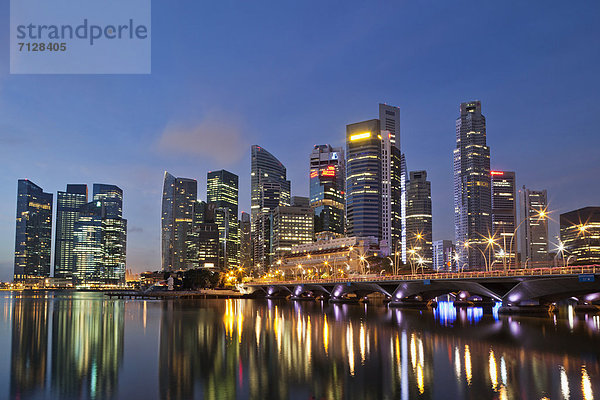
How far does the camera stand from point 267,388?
29.1 m

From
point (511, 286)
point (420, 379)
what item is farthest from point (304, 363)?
point (511, 286)

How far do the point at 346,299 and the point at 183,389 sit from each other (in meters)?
129

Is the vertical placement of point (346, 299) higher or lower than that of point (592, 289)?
lower

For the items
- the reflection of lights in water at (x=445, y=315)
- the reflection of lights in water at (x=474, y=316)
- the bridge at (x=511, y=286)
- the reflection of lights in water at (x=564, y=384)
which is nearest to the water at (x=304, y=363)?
the reflection of lights in water at (x=564, y=384)

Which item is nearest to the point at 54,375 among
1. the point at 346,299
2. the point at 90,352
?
the point at 90,352

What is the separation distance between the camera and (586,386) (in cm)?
2941

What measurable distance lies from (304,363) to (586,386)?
19.2m

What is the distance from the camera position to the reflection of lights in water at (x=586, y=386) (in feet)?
88.5

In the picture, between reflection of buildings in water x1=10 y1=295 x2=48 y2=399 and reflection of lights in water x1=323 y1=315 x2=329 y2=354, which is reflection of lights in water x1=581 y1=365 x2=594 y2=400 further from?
reflection of buildings in water x1=10 y1=295 x2=48 y2=399

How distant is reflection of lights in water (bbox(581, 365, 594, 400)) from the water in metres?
0.07

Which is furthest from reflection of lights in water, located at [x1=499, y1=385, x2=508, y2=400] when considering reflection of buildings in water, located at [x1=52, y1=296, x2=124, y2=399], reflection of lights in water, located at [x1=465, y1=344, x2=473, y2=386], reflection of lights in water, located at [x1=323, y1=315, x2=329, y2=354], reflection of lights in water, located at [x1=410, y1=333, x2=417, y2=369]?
reflection of buildings in water, located at [x1=52, y1=296, x2=124, y2=399]

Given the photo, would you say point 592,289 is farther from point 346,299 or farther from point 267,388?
point 346,299

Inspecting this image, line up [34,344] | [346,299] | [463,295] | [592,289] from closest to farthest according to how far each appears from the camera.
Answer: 1. [34,344]
2. [592,289]
3. [463,295]
4. [346,299]

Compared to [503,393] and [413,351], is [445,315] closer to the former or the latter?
[413,351]
